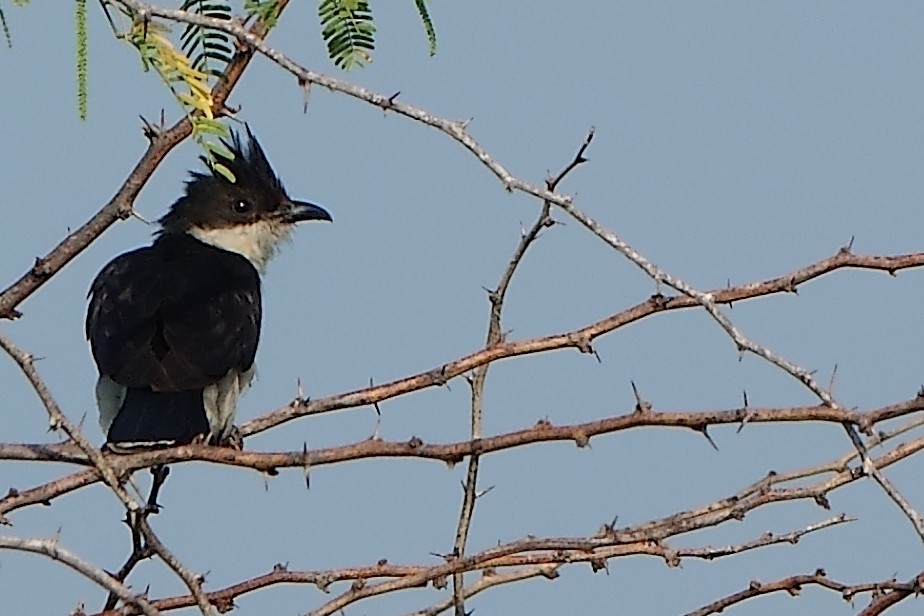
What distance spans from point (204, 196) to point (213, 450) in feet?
12.5

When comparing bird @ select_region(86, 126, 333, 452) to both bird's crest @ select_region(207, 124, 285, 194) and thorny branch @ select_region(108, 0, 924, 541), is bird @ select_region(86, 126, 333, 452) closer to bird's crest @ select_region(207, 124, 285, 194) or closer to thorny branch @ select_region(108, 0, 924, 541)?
bird's crest @ select_region(207, 124, 285, 194)

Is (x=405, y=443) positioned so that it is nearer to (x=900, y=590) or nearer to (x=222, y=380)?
(x=900, y=590)

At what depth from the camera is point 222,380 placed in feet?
18.7

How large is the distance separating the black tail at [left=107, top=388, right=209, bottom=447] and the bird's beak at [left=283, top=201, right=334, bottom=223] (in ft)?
6.56

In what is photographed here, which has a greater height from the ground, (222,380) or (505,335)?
(222,380)

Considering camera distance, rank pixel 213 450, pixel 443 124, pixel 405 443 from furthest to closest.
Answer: pixel 213 450, pixel 405 443, pixel 443 124

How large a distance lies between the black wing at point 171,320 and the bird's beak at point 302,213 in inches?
35.7

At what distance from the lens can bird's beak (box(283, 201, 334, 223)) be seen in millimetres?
7234

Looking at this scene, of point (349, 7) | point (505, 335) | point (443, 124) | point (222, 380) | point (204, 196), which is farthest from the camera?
point (204, 196)

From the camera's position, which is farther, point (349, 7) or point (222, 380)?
point (222, 380)

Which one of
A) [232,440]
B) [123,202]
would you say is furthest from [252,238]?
[123,202]

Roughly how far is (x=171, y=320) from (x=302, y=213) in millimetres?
1797

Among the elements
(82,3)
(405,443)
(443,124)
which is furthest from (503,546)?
(82,3)

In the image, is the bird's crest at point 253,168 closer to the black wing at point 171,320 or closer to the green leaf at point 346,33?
the black wing at point 171,320
